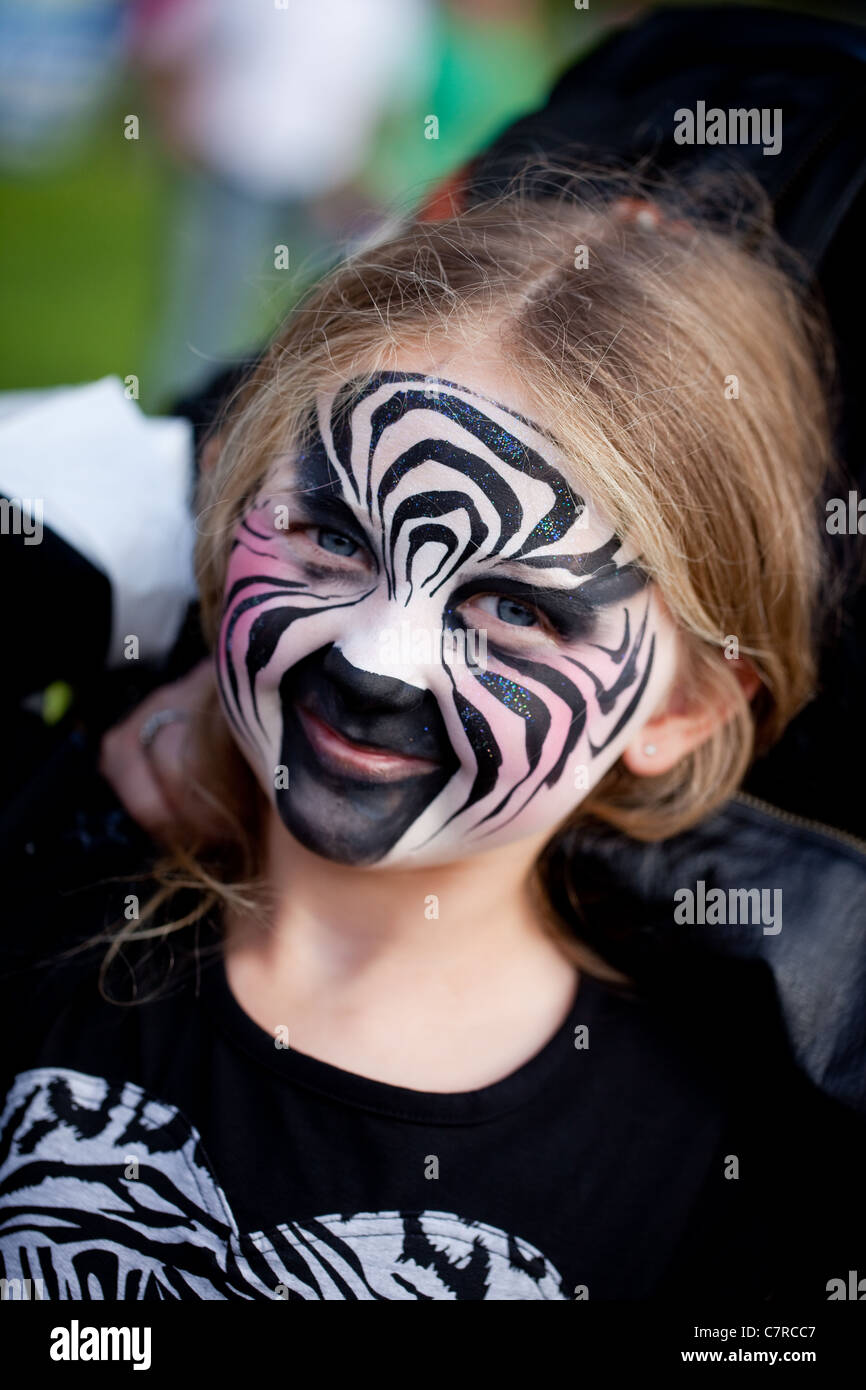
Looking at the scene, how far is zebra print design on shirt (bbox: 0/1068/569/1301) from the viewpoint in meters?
1.18

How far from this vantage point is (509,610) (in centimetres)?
116

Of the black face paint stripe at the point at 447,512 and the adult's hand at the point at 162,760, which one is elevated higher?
the black face paint stripe at the point at 447,512

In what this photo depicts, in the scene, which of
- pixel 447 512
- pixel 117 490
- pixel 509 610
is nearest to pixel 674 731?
pixel 509 610

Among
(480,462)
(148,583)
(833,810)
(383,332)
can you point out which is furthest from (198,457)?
(833,810)

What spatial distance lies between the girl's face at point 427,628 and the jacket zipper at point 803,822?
14.5 inches

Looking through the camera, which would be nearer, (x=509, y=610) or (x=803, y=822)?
(x=509, y=610)

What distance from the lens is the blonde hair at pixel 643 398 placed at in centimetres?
118

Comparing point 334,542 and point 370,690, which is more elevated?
point 334,542

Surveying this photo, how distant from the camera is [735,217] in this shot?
1522 millimetres

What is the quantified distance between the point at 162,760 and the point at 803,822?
2.75ft

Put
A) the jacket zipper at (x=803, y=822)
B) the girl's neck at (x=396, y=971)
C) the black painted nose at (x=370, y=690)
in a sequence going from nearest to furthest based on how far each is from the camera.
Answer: the black painted nose at (x=370, y=690)
the girl's neck at (x=396, y=971)
the jacket zipper at (x=803, y=822)

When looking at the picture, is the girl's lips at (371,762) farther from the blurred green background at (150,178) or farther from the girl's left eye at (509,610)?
the blurred green background at (150,178)

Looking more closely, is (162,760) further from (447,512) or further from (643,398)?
(643,398)

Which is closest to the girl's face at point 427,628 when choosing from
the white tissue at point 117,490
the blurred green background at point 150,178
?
the white tissue at point 117,490
